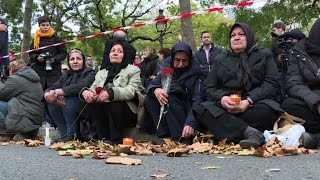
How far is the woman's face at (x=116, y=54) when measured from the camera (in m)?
6.61

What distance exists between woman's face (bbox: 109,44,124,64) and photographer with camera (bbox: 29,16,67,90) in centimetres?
242

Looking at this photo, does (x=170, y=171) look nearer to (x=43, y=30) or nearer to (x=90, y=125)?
(x=90, y=125)

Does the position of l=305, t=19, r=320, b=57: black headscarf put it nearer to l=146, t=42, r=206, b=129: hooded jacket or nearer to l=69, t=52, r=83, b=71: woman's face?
l=146, t=42, r=206, b=129: hooded jacket

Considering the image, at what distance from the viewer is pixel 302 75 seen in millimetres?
5656

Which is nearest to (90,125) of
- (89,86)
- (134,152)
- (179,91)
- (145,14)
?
(89,86)

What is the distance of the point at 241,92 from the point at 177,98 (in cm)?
75

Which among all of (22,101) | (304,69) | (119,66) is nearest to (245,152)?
(304,69)

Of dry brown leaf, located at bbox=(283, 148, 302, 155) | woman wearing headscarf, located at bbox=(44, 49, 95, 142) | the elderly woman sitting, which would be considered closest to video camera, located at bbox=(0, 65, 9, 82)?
the elderly woman sitting

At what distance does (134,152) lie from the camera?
5.00m

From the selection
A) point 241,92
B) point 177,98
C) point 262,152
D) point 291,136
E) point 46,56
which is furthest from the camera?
point 46,56

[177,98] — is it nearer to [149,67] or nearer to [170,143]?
[170,143]

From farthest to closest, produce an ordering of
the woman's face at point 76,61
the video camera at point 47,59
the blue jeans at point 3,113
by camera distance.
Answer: the video camera at point 47,59, the blue jeans at point 3,113, the woman's face at point 76,61

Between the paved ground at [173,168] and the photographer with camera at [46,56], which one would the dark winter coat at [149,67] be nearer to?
the photographer with camera at [46,56]

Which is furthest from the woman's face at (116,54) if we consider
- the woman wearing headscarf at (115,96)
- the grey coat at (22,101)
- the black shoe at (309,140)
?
the black shoe at (309,140)
